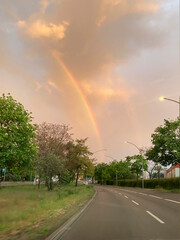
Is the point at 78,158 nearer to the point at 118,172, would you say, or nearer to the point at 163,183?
the point at 163,183

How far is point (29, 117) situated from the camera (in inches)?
1211

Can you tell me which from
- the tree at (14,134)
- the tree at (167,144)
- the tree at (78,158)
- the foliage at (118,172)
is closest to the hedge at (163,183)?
the tree at (167,144)

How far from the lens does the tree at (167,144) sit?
37.4 metres

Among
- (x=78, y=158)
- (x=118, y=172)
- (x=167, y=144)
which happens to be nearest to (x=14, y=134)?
(x=167, y=144)

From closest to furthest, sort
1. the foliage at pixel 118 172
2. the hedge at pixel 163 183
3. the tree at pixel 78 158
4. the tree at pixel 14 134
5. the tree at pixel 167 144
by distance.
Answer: the tree at pixel 14 134 < the tree at pixel 167 144 < the hedge at pixel 163 183 < the tree at pixel 78 158 < the foliage at pixel 118 172

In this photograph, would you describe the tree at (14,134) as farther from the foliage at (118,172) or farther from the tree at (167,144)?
the foliage at (118,172)

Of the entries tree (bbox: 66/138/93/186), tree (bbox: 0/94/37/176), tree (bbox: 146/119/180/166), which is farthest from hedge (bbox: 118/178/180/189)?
tree (bbox: 0/94/37/176)

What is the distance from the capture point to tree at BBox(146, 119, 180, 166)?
3738 centimetres

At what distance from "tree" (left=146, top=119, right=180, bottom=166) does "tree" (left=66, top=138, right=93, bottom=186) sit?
53.0ft

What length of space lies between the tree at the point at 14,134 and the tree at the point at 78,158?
2378 cm

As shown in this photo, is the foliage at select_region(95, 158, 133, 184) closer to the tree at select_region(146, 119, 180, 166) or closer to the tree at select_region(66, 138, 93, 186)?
the tree at select_region(66, 138, 93, 186)

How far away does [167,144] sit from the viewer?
3722cm

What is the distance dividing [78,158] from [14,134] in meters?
27.4

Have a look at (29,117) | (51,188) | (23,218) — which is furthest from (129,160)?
(23,218)
